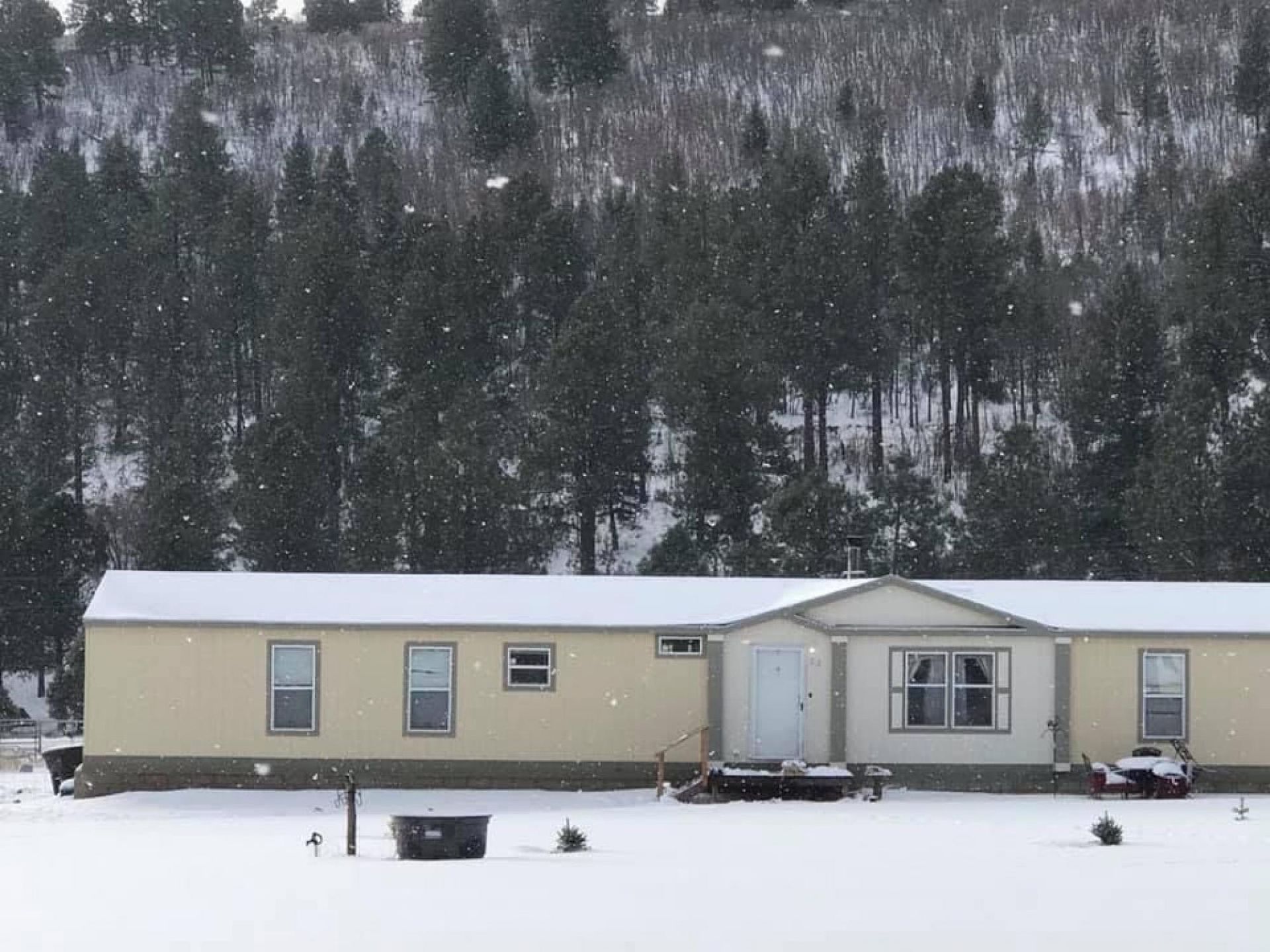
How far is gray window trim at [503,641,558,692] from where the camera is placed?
25875 millimetres

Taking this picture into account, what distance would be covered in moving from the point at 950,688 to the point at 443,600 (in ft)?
22.7

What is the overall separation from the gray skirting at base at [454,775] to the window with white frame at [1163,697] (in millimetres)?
769

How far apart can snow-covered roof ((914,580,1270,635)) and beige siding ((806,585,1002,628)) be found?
197 millimetres

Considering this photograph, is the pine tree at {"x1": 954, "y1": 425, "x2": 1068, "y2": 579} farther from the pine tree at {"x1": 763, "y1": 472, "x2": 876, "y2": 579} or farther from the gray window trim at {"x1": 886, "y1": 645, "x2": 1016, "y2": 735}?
the gray window trim at {"x1": 886, "y1": 645, "x2": 1016, "y2": 735}

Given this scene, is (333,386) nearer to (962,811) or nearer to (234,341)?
(234,341)

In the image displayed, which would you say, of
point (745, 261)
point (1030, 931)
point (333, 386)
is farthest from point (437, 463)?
point (1030, 931)

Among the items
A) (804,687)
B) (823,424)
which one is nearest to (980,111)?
(823,424)

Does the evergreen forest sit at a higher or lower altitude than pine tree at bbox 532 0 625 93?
lower

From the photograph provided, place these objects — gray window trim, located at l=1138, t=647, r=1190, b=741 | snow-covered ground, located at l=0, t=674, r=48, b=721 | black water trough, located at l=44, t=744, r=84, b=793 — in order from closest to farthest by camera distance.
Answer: gray window trim, located at l=1138, t=647, r=1190, b=741
black water trough, located at l=44, t=744, r=84, b=793
snow-covered ground, located at l=0, t=674, r=48, b=721

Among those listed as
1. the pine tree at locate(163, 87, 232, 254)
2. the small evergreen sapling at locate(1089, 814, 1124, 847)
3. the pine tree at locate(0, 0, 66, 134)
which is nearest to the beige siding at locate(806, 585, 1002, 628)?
the small evergreen sapling at locate(1089, 814, 1124, 847)

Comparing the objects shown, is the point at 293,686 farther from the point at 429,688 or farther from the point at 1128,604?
the point at 1128,604

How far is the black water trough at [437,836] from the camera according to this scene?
55.4ft

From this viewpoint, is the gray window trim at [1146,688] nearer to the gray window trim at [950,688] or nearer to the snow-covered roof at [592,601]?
the snow-covered roof at [592,601]

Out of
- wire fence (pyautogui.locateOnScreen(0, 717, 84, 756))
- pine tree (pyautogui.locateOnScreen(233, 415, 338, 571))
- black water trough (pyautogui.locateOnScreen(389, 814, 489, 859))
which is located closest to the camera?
black water trough (pyautogui.locateOnScreen(389, 814, 489, 859))
